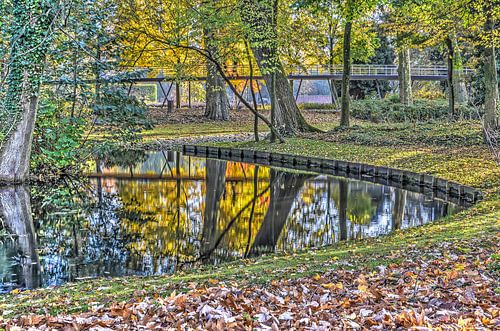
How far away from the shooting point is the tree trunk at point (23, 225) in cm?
885

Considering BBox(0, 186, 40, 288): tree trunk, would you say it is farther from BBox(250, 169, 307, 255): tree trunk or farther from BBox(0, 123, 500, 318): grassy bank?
BBox(250, 169, 307, 255): tree trunk

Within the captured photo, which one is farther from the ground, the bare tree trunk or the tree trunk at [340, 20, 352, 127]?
the tree trunk at [340, 20, 352, 127]

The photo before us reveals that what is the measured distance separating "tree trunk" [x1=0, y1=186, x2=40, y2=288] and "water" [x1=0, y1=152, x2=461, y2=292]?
2cm

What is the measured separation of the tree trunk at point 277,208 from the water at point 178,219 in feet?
0.09

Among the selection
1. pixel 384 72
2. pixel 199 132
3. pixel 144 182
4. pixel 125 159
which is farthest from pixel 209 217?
pixel 384 72

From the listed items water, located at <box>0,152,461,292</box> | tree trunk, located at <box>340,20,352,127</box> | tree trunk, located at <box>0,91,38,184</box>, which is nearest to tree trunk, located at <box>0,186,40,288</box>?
water, located at <box>0,152,461,292</box>

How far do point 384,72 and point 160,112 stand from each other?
17.0 metres

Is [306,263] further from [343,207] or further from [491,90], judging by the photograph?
[491,90]

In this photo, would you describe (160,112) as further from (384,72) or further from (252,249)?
(252,249)

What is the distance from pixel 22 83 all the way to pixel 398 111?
23929mm

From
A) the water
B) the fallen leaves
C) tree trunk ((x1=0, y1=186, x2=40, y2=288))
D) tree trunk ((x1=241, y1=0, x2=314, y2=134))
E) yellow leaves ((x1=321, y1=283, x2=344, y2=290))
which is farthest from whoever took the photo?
tree trunk ((x1=241, y1=0, x2=314, y2=134))

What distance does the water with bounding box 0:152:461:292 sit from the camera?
9.72 metres

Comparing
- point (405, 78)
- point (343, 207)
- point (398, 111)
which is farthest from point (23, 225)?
point (405, 78)

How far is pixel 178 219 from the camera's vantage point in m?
13.0
